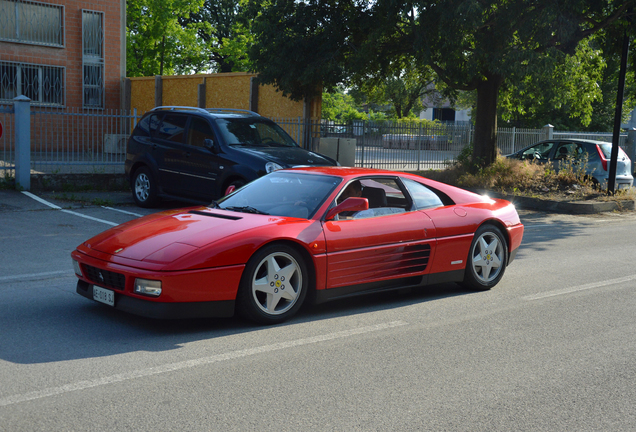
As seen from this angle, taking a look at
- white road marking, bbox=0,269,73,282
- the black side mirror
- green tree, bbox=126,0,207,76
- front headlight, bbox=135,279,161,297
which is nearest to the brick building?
green tree, bbox=126,0,207,76

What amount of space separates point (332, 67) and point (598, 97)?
1017cm

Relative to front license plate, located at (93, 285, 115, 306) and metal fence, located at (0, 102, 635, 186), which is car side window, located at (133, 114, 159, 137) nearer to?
metal fence, located at (0, 102, 635, 186)

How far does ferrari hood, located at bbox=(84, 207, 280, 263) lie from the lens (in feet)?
16.4

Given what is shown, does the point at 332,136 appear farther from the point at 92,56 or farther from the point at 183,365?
the point at 183,365

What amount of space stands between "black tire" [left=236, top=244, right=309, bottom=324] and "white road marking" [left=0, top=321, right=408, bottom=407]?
0.40 metres

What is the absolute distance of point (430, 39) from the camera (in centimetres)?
1577

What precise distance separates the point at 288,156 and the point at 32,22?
1702 cm

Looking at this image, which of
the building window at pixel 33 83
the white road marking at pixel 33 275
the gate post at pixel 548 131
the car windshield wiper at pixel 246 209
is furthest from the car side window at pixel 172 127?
the gate post at pixel 548 131

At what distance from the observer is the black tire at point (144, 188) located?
41.3 feet

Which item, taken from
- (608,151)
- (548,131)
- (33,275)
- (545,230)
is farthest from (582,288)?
(548,131)

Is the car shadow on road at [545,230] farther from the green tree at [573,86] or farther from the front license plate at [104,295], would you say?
the front license plate at [104,295]

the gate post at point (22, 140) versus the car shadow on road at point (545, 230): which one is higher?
the gate post at point (22, 140)

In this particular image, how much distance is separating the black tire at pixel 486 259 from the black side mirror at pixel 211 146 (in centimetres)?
592

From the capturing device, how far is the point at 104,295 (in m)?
5.09
